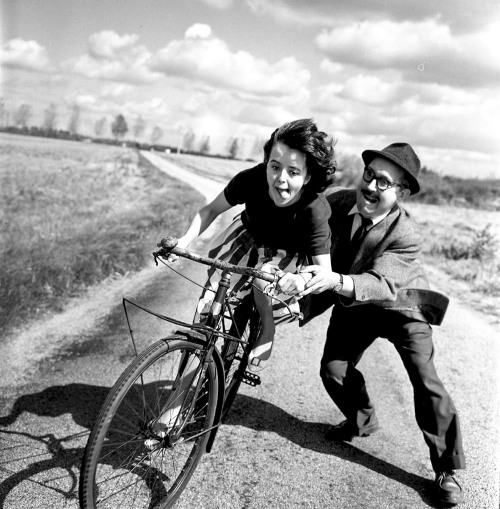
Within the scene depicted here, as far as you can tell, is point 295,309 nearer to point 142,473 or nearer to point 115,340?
point 142,473

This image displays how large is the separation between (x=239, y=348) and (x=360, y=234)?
1.05m

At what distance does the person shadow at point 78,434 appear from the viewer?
321cm

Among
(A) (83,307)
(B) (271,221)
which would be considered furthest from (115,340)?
(B) (271,221)

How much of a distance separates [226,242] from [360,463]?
1674 millimetres

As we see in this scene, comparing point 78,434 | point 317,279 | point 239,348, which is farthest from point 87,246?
point 317,279

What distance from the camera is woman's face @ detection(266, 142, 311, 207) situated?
10.3 ft

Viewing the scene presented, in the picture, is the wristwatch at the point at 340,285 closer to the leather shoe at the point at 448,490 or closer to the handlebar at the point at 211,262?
the handlebar at the point at 211,262

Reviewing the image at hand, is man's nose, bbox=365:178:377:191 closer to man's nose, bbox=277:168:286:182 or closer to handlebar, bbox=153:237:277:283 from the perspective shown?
man's nose, bbox=277:168:286:182

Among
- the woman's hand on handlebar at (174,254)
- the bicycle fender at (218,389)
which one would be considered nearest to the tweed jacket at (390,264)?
the bicycle fender at (218,389)

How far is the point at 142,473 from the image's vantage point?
328 cm

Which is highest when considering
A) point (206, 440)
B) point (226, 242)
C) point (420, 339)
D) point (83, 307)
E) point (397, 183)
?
point (397, 183)

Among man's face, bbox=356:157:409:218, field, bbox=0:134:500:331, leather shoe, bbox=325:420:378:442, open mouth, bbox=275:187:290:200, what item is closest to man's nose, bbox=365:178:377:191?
man's face, bbox=356:157:409:218

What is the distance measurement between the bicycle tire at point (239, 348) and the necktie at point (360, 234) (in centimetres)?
72

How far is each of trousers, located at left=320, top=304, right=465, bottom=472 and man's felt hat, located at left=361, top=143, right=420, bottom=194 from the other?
2.74ft
